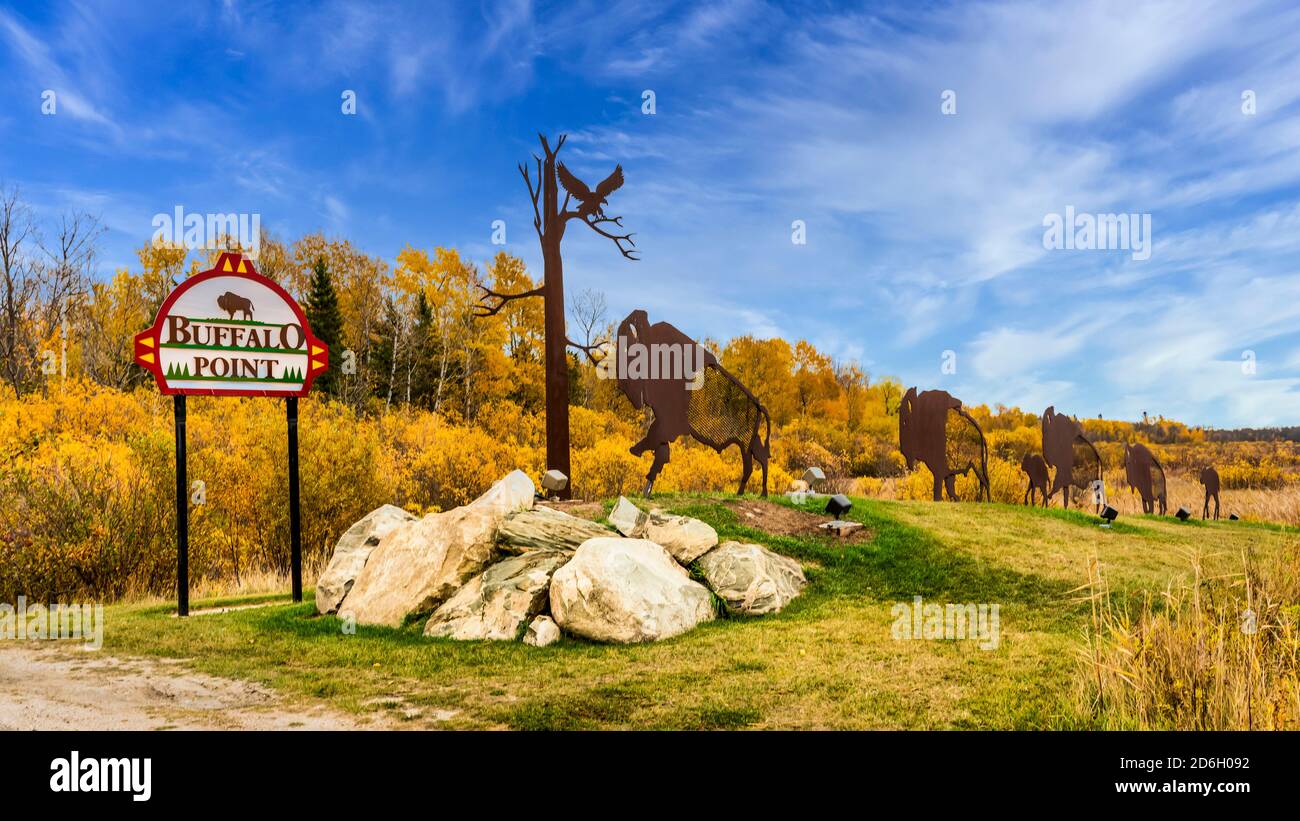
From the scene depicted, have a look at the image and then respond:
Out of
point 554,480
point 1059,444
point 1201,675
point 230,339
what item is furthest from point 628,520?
point 1059,444

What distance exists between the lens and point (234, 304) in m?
9.88

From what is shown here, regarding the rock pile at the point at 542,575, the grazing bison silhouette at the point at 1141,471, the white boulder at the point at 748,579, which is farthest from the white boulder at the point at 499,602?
the grazing bison silhouette at the point at 1141,471

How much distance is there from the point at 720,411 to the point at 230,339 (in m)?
6.67

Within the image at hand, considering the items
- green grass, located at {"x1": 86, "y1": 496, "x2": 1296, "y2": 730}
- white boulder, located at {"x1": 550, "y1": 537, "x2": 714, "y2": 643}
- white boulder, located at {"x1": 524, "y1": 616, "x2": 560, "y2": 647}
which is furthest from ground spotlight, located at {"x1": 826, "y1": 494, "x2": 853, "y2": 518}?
white boulder, located at {"x1": 524, "y1": 616, "x2": 560, "y2": 647}

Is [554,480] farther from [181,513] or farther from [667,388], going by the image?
[181,513]

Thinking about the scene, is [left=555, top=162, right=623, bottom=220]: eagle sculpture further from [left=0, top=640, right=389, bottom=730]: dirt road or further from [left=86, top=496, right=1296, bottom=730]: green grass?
[left=0, top=640, right=389, bottom=730]: dirt road

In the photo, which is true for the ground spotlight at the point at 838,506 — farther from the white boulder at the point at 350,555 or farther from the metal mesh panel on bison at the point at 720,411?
the white boulder at the point at 350,555

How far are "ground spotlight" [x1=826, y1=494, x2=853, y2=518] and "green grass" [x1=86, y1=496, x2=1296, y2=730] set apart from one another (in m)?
0.54

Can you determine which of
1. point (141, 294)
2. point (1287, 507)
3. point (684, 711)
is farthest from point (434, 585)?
point (141, 294)

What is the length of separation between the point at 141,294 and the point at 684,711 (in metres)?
42.9

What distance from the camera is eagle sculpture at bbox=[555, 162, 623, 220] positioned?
1282 cm

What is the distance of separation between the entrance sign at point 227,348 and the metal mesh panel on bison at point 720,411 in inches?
202

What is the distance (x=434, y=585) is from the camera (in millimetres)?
8578

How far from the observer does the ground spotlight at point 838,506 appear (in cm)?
1165
